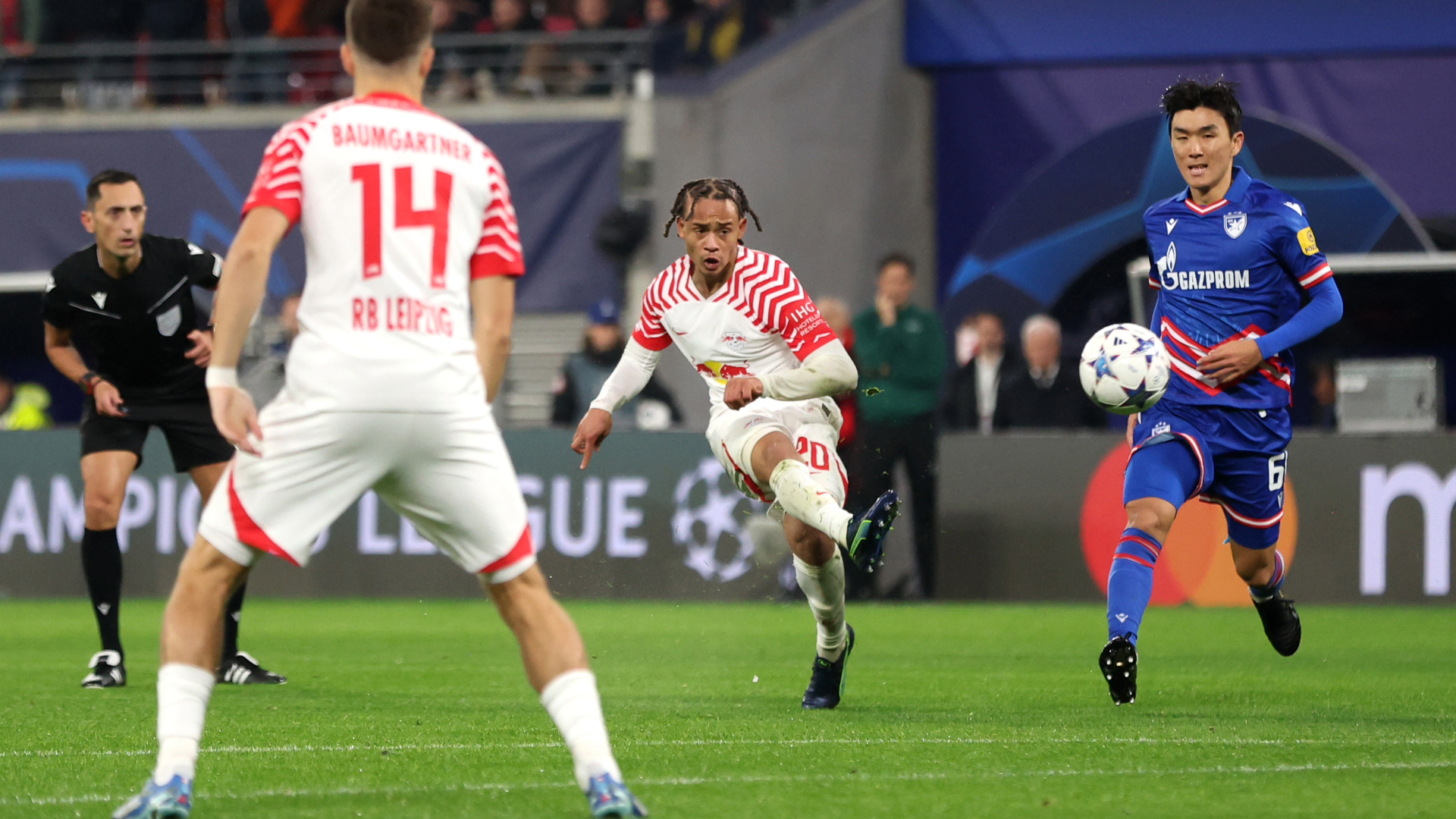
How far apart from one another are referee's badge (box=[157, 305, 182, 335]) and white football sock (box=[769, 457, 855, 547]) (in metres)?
3.14

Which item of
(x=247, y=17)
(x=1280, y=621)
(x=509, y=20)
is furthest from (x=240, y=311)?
(x=247, y=17)

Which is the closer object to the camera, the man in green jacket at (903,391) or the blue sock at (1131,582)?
the blue sock at (1131,582)

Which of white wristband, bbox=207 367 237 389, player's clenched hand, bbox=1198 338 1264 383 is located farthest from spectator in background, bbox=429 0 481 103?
white wristband, bbox=207 367 237 389

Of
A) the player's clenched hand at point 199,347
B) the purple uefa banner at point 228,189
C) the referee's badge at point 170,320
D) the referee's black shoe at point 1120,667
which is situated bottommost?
the referee's black shoe at point 1120,667

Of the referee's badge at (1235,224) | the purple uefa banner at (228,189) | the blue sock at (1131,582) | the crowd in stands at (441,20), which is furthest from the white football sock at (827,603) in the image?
the crowd in stands at (441,20)

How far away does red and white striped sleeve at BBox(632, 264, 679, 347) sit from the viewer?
24.0ft

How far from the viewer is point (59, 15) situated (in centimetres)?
2161

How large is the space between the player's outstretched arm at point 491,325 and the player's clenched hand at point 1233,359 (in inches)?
133

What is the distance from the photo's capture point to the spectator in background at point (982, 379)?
14.3m

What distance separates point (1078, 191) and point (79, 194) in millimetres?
10502

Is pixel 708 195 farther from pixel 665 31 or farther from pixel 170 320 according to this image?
pixel 665 31

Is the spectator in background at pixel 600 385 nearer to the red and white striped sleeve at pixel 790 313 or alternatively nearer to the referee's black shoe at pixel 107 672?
the referee's black shoe at pixel 107 672

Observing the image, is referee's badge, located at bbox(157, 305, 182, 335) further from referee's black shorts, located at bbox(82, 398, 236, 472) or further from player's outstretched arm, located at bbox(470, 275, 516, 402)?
player's outstretched arm, located at bbox(470, 275, 516, 402)

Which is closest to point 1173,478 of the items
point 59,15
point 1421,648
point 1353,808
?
point 1353,808
